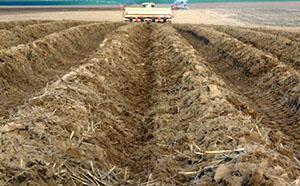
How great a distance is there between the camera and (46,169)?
738 cm

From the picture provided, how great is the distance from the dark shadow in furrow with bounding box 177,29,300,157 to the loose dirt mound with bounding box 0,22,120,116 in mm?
5870

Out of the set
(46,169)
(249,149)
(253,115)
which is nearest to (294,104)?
(253,115)

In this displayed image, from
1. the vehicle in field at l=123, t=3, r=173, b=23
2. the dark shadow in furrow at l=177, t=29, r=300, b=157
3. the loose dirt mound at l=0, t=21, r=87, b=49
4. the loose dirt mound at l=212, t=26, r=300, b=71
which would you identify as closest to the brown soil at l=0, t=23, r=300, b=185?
the dark shadow in furrow at l=177, t=29, r=300, b=157

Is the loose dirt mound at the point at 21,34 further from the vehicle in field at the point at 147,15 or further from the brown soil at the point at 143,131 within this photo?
the vehicle in field at the point at 147,15

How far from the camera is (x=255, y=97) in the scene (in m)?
16.0

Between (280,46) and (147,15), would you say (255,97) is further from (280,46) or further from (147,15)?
(147,15)

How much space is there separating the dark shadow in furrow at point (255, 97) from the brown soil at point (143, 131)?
74 mm

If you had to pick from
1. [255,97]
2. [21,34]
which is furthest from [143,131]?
[21,34]

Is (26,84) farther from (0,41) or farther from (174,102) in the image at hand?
(0,41)

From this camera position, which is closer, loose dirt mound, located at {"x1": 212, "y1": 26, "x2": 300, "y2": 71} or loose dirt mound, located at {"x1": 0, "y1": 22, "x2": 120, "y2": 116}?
loose dirt mound, located at {"x1": 0, "y1": 22, "x2": 120, "y2": 116}

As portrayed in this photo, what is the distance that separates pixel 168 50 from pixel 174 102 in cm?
939

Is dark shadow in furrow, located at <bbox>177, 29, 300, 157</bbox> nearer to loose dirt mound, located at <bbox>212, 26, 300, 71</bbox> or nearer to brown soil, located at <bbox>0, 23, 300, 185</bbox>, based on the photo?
brown soil, located at <bbox>0, 23, 300, 185</bbox>

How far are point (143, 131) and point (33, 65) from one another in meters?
8.97

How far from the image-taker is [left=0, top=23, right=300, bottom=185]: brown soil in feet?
24.1
